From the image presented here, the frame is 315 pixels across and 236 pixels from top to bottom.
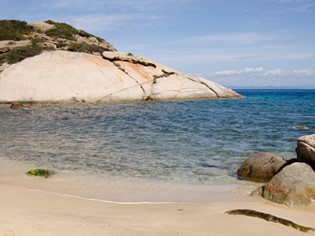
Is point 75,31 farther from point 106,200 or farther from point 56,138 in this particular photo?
point 106,200

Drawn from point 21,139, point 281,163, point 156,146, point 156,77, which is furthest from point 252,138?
point 156,77

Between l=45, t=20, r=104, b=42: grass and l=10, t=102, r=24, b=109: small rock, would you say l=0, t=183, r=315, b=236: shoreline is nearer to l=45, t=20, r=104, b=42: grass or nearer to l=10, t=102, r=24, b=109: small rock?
l=10, t=102, r=24, b=109: small rock

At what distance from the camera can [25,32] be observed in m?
70.0

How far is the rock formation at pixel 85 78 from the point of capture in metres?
41.7

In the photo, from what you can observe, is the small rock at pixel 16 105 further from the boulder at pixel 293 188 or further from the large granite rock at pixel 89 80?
the boulder at pixel 293 188

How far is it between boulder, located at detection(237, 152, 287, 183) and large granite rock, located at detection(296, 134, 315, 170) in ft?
2.62

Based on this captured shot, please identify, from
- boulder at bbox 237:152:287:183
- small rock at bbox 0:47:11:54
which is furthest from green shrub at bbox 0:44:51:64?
boulder at bbox 237:152:287:183

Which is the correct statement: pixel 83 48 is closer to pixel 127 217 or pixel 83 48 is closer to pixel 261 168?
pixel 261 168

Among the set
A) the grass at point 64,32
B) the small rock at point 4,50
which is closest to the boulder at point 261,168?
the small rock at point 4,50

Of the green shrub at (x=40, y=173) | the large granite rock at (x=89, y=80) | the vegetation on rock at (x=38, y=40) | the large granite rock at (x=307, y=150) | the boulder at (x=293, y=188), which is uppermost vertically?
the vegetation on rock at (x=38, y=40)

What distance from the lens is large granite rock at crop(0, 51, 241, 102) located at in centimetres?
4153

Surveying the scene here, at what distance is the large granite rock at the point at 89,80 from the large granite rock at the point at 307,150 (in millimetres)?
33637

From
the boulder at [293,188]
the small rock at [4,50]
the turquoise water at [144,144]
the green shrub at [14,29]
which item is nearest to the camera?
the boulder at [293,188]

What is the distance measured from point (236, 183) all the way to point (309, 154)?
7.09 ft
